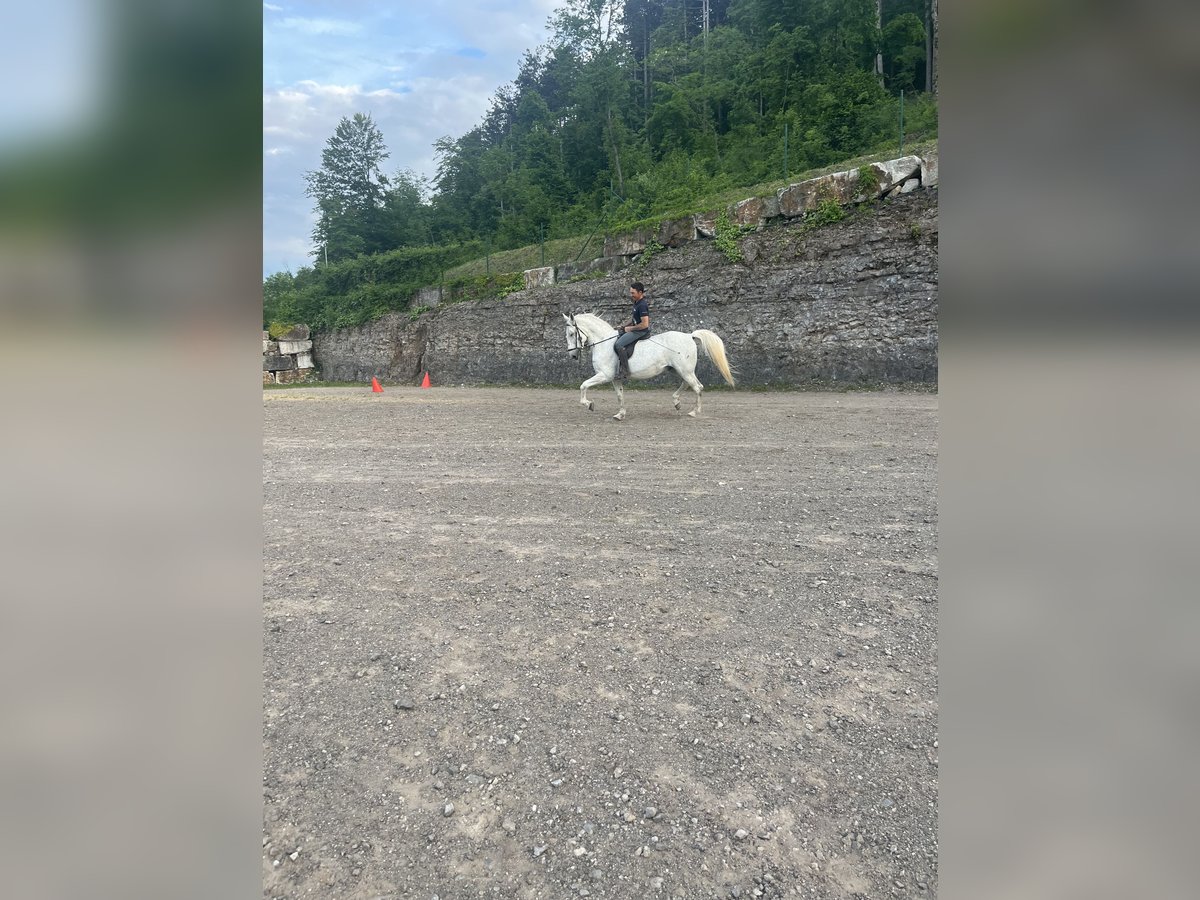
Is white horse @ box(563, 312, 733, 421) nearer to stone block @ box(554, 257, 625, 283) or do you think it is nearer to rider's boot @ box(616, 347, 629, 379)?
rider's boot @ box(616, 347, 629, 379)

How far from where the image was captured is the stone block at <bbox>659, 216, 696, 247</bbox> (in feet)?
50.0

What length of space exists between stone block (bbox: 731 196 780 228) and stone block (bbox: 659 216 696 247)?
1.05 m

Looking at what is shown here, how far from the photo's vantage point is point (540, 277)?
1784cm

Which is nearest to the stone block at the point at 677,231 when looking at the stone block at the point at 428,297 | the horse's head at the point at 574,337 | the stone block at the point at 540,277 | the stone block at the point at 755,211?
the stone block at the point at 755,211

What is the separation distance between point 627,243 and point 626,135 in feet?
66.6

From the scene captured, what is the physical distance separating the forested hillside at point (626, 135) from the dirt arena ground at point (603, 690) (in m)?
13.6

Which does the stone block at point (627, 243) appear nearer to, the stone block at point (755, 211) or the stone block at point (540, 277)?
the stone block at point (540, 277)

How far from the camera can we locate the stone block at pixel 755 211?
14.3 m

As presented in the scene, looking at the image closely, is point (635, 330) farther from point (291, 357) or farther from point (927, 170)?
point (291, 357)

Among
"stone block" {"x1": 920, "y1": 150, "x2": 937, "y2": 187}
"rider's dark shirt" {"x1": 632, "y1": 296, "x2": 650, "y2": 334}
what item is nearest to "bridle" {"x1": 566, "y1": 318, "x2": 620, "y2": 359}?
"rider's dark shirt" {"x1": 632, "y1": 296, "x2": 650, "y2": 334}
